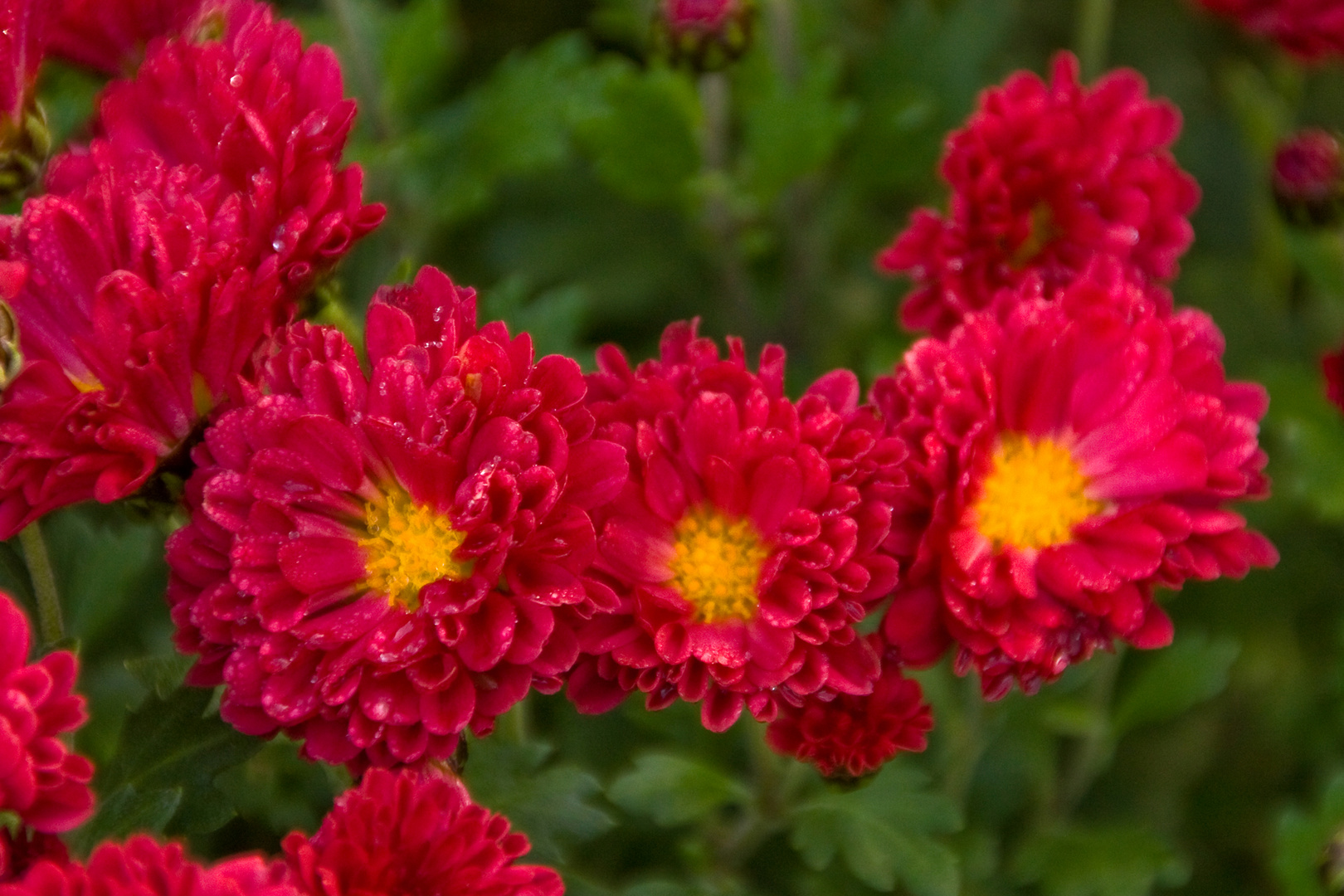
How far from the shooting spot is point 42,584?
2.36 ft

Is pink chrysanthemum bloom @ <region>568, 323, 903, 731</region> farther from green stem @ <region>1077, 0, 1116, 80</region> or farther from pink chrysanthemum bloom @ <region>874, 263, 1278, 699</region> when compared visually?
green stem @ <region>1077, 0, 1116, 80</region>

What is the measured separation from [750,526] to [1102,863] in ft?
1.67

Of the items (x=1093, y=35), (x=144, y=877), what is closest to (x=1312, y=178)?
(x=1093, y=35)

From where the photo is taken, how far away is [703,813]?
39.6 inches

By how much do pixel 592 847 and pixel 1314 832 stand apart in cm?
57

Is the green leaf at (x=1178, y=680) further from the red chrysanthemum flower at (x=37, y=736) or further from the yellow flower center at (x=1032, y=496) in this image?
the red chrysanthemum flower at (x=37, y=736)

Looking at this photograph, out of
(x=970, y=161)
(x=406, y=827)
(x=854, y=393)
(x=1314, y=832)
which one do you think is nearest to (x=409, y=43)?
(x=970, y=161)

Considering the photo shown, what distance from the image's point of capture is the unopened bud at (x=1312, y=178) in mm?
1133

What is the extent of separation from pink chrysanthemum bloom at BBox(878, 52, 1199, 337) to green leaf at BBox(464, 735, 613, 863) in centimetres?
34

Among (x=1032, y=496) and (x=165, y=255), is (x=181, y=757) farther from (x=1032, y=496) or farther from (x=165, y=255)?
(x=1032, y=496)

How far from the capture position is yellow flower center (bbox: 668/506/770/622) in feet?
2.31

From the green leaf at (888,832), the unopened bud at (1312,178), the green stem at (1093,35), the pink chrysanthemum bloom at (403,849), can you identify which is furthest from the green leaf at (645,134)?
the pink chrysanthemum bloom at (403,849)

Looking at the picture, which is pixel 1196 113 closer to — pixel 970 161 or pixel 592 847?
pixel 970 161

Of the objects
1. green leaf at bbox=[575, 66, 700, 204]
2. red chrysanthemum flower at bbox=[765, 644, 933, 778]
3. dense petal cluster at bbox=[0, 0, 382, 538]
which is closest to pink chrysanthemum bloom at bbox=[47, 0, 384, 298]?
dense petal cluster at bbox=[0, 0, 382, 538]
